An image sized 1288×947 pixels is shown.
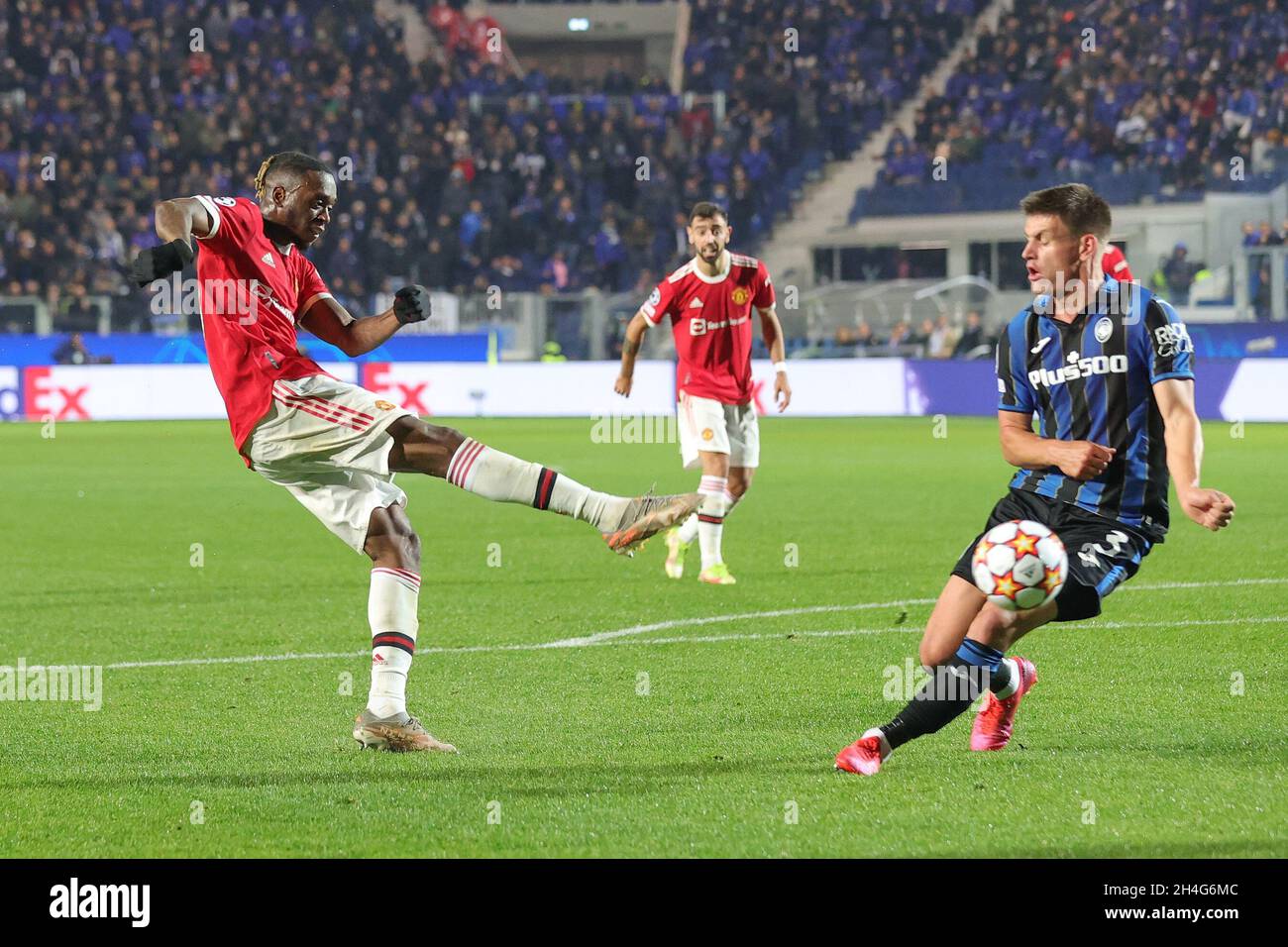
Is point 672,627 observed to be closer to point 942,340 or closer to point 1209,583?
point 1209,583

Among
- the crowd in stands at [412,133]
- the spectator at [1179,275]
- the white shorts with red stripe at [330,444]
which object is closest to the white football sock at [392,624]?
the white shorts with red stripe at [330,444]

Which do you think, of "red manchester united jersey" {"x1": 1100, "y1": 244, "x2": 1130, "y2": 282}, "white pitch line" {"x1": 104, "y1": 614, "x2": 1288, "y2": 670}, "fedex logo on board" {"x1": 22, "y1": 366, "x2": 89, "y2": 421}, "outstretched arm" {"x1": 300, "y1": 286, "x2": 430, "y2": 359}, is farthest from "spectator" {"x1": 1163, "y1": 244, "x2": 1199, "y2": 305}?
"outstretched arm" {"x1": 300, "y1": 286, "x2": 430, "y2": 359}

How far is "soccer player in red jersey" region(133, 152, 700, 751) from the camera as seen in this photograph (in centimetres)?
588

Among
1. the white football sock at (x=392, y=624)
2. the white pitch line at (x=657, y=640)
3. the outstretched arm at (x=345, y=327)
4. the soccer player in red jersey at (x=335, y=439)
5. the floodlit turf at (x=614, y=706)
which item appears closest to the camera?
the floodlit turf at (x=614, y=706)

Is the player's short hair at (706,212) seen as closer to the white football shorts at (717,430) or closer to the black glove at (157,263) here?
the white football shorts at (717,430)

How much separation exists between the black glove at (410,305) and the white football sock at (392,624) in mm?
865

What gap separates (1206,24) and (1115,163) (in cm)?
447

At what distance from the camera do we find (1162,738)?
5801 mm

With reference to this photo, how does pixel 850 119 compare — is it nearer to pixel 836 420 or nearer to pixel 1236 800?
pixel 836 420

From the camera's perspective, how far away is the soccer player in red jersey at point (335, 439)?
19.3 feet

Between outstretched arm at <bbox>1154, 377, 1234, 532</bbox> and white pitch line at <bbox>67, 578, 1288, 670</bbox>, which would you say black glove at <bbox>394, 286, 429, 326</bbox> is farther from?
outstretched arm at <bbox>1154, 377, 1234, 532</bbox>

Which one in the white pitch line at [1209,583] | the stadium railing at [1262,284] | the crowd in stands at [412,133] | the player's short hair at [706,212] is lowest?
the white pitch line at [1209,583]

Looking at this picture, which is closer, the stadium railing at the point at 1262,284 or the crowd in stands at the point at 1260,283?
the stadium railing at the point at 1262,284

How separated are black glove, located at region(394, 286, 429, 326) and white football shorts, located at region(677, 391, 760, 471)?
4.92 metres
